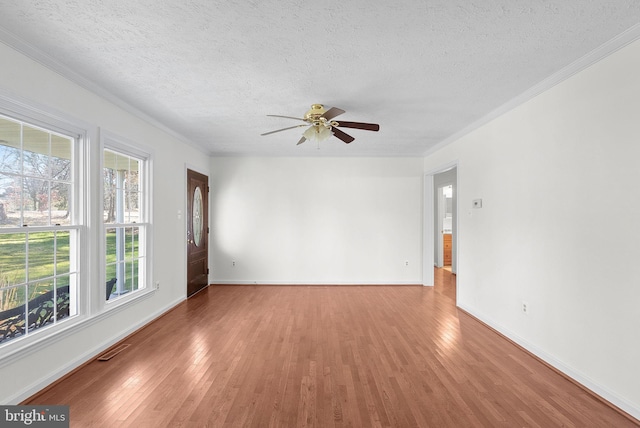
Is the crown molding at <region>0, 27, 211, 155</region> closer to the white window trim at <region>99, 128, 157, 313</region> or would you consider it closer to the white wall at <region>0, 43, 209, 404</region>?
the white wall at <region>0, 43, 209, 404</region>

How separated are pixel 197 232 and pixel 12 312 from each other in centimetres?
316

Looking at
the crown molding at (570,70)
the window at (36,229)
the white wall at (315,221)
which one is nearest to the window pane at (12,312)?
the window at (36,229)

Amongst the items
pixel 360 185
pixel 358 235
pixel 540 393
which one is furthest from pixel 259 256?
pixel 540 393

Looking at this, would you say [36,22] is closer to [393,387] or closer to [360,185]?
[393,387]

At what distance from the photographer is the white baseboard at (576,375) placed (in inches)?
77.3

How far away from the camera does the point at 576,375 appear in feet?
7.68

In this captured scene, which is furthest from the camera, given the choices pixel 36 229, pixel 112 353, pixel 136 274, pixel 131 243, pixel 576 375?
pixel 136 274

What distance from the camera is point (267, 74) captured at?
2.49 meters

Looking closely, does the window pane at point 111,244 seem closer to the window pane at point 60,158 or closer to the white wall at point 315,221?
the window pane at point 60,158

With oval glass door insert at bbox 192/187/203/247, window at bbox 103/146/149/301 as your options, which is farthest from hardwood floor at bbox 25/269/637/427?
oval glass door insert at bbox 192/187/203/247

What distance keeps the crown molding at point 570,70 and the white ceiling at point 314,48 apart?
0.05 ft

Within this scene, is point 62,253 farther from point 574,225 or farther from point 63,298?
point 574,225

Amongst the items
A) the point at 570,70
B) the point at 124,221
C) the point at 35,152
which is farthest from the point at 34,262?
the point at 570,70

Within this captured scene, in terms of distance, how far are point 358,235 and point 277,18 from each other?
437cm
